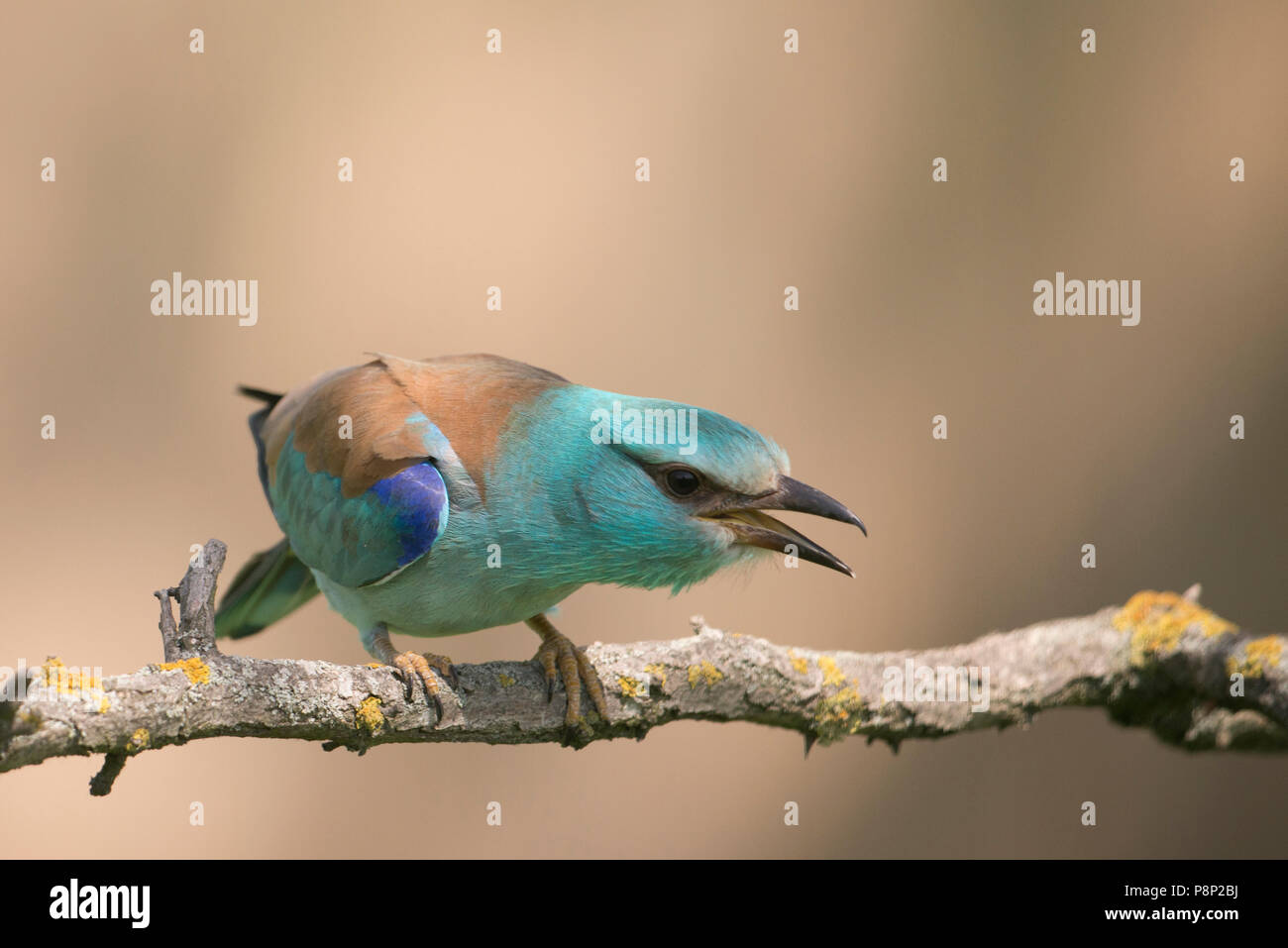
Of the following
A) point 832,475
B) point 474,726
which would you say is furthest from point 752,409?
point 474,726

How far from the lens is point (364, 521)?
11.8 feet

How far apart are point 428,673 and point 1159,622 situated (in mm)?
2206

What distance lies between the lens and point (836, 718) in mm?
3584

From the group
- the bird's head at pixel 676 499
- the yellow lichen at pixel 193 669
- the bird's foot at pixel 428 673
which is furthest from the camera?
the bird's head at pixel 676 499

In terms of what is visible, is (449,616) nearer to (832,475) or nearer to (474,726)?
(474,726)

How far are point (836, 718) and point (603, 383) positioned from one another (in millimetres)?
3188

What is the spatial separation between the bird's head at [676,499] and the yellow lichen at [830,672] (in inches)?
15.8

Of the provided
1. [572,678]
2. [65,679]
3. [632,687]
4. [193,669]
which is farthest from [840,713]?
[65,679]

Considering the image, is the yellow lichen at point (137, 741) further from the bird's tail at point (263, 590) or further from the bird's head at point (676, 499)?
the bird's tail at point (263, 590)

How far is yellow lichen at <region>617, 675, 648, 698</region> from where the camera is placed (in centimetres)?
342

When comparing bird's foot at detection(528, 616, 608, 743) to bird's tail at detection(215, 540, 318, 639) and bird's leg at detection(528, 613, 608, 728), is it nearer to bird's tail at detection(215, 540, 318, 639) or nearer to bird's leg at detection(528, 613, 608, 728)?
bird's leg at detection(528, 613, 608, 728)

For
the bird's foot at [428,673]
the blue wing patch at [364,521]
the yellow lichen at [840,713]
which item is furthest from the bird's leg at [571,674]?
the yellow lichen at [840,713]

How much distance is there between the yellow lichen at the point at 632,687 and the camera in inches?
135

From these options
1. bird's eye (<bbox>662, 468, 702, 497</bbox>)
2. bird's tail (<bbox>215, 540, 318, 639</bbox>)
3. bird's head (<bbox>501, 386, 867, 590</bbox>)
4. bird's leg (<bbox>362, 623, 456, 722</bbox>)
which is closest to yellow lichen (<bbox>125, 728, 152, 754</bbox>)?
bird's leg (<bbox>362, 623, 456, 722</bbox>)
